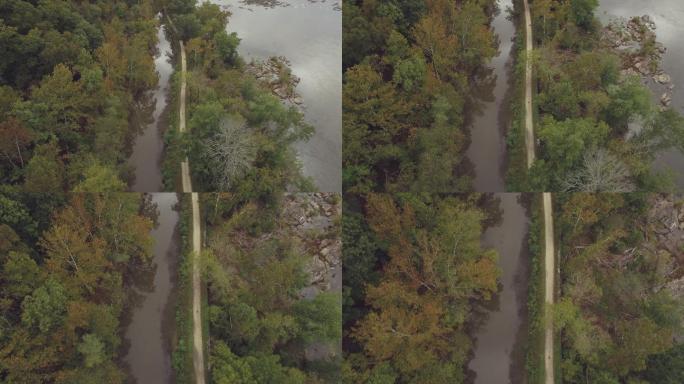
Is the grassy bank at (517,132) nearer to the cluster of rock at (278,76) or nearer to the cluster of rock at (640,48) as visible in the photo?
the cluster of rock at (640,48)

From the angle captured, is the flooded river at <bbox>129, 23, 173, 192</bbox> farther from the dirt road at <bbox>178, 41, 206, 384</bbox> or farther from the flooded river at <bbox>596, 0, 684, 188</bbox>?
the flooded river at <bbox>596, 0, 684, 188</bbox>

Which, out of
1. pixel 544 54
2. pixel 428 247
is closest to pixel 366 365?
pixel 428 247

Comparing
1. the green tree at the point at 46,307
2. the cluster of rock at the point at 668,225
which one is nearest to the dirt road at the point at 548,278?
the cluster of rock at the point at 668,225

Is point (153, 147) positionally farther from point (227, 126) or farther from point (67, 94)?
point (227, 126)

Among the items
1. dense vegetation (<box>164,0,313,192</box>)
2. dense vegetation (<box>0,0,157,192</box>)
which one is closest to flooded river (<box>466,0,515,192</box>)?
dense vegetation (<box>164,0,313,192</box>)

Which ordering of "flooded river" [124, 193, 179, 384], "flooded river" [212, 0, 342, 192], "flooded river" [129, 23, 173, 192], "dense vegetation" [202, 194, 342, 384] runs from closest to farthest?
"dense vegetation" [202, 194, 342, 384] < "flooded river" [124, 193, 179, 384] < "flooded river" [129, 23, 173, 192] < "flooded river" [212, 0, 342, 192]

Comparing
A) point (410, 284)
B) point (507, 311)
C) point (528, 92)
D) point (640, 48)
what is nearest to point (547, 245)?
point (507, 311)

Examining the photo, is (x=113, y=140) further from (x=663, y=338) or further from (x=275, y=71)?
(x=663, y=338)
